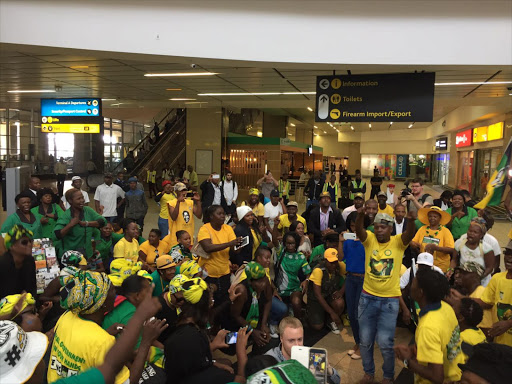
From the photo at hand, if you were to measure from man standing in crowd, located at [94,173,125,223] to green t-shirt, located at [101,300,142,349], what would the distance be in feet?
20.1

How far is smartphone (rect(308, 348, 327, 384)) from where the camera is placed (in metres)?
1.90

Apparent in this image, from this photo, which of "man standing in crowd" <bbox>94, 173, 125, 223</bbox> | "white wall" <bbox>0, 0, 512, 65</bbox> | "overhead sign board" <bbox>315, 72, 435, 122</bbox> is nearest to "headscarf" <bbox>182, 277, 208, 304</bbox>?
"white wall" <bbox>0, 0, 512, 65</bbox>

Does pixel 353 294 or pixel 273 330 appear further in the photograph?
pixel 273 330

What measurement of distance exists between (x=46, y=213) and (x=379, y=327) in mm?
5165

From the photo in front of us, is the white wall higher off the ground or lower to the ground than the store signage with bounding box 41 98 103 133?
higher

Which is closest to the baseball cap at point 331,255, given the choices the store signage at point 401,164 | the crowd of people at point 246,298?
the crowd of people at point 246,298

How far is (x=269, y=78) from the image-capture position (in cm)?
796

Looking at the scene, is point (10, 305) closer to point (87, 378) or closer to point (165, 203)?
point (87, 378)

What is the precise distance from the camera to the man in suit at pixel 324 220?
705cm

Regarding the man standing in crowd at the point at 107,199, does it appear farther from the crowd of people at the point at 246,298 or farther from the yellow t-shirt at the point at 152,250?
the yellow t-shirt at the point at 152,250

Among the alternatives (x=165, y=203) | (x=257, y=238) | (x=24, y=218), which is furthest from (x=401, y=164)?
(x=24, y=218)

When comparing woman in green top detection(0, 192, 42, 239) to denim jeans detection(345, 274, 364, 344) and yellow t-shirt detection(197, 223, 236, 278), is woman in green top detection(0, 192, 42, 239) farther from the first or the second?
denim jeans detection(345, 274, 364, 344)

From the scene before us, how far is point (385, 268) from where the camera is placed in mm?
3775

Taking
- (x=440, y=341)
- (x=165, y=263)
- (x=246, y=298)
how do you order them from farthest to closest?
(x=246, y=298) → (x=165, y=263) → (x=440, y=341)
